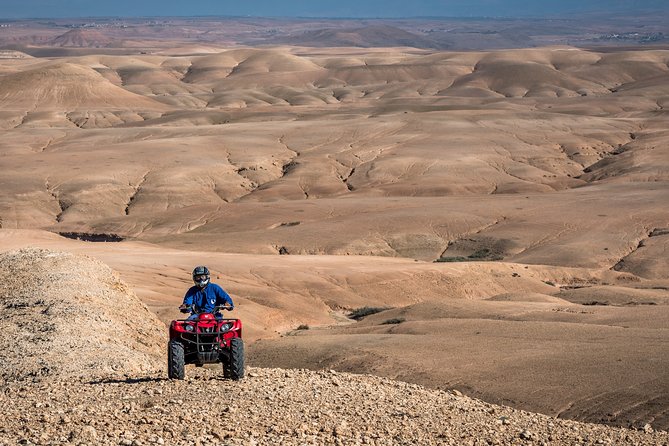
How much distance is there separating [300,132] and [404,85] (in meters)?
72.7

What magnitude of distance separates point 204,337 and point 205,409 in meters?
1.90

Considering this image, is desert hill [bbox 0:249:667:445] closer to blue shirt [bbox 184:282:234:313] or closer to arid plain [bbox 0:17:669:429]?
blue shirt [bbox 184:282:234:313]

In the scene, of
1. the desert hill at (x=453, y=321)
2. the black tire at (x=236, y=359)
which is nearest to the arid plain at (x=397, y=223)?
the desert hill at (x=453, y=321)

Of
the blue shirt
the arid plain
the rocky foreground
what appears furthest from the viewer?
the arid plain

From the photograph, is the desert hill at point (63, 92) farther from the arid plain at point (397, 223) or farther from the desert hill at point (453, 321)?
the desert hill at point (453, 321)

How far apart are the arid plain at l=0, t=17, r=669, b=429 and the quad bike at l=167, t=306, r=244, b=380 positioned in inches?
211

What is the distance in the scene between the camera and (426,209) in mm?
54219

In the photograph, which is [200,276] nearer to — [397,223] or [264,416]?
[264,416]

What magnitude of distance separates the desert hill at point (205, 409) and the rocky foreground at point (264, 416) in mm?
14

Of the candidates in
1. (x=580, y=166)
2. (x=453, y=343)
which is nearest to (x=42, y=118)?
(x=580, y=166)

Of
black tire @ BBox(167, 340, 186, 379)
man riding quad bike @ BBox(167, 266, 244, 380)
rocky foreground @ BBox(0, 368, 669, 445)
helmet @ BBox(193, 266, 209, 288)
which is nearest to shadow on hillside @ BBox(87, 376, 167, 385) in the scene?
rocky foreground @ BBox(0, 368, 669, 445)

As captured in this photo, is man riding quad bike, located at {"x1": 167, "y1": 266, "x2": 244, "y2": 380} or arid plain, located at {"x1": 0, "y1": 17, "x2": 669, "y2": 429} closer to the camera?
man riding quad bike, located at {"x1": 167, "y1": 266, "x2": 244, "y2": 380}

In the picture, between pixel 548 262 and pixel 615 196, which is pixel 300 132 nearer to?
pixel 615 196

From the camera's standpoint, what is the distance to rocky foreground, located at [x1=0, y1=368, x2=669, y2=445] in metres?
10.0
